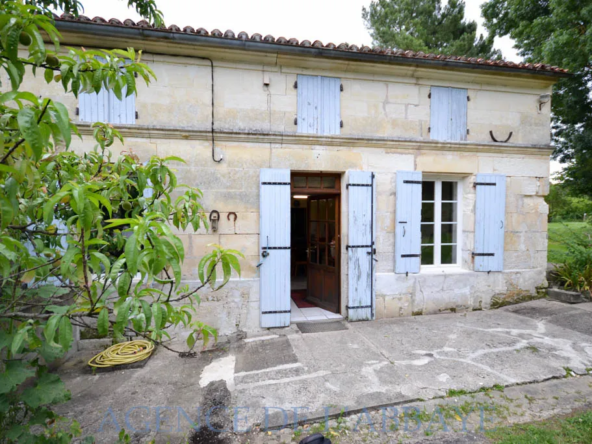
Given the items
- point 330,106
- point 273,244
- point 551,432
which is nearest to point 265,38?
point 330,106

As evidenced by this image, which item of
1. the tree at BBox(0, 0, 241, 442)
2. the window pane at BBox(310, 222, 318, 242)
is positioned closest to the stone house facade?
the window pane at BBox(310, 222, 318, 242)

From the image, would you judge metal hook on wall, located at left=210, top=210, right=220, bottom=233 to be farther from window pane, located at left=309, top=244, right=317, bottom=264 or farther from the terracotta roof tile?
the terracotta roof tile

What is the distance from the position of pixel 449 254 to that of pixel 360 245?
6.18ft

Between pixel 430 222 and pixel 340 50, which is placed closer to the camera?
pixel 340 50

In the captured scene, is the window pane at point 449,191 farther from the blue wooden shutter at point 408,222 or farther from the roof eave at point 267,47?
the roof eave at point 267,47

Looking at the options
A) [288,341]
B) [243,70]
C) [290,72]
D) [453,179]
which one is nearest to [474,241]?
[453,179]

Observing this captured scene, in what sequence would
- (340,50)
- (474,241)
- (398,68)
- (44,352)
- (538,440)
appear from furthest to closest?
1. (474,241)
2. (398,68)
3. (340,50)
4. (538,440)
5. (44,352)

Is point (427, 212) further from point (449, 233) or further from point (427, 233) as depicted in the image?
point (449, 233)

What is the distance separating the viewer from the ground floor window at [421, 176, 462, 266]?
188 inches

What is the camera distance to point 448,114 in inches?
181

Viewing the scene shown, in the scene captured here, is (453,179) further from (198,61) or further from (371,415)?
(198,61)

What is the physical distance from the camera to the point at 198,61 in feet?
12.8

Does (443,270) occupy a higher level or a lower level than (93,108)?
lower

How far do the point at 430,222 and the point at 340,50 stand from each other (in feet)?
10.4
